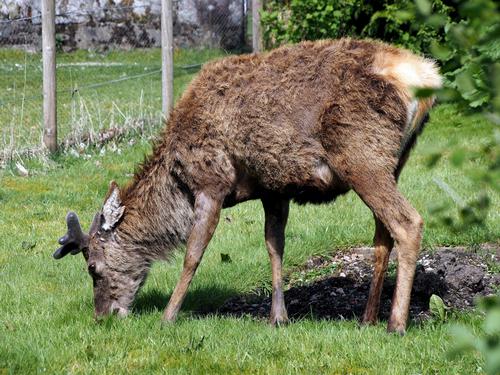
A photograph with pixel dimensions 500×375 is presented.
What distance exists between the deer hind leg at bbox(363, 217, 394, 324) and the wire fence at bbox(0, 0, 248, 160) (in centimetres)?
884

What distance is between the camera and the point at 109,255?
6770mm

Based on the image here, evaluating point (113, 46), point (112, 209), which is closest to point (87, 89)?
point (113, 46)

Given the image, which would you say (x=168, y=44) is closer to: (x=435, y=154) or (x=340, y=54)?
(x=340, y=54)

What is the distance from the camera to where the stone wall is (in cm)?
1916

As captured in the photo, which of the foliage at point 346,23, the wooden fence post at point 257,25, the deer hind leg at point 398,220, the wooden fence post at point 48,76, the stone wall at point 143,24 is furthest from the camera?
the stone wall at point 143,24

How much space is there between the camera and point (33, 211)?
31.8 ft

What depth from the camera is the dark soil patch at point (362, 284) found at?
6.77 metres

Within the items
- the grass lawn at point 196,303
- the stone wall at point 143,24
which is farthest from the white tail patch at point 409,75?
A: the stone wall at point 143,24

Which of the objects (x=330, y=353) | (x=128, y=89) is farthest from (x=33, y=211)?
(x=128, y=89)

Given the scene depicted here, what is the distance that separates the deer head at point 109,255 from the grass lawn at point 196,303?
0.66ft

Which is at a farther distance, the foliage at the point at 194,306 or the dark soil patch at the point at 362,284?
the dark soil patch at the point at 362,284

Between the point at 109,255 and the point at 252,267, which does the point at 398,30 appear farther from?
the point at 109,255

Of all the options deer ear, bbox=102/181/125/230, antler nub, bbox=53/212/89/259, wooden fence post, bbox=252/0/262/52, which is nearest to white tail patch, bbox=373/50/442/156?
deer ear, bbox=102/181/125/230

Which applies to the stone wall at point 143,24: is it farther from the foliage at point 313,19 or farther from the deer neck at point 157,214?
the deer neck at point 157,214
